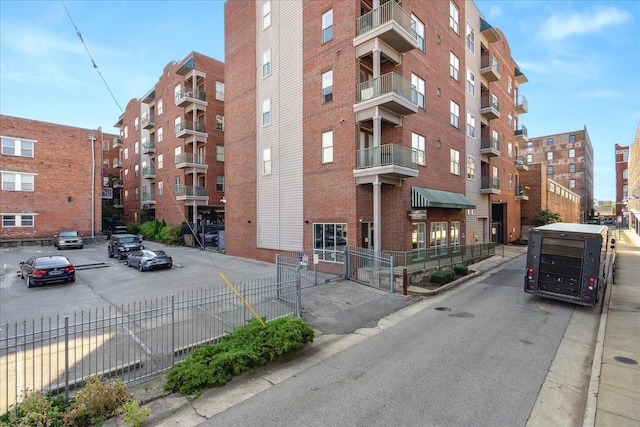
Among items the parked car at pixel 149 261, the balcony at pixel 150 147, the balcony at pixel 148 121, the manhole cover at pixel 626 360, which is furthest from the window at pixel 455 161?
the balcony at pixel 148 121

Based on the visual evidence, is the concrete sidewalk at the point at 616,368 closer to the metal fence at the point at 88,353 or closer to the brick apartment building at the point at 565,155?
the metal fence at the point at 88,353

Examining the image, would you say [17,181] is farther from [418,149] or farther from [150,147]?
[418,149]

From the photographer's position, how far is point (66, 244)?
98.9 feet

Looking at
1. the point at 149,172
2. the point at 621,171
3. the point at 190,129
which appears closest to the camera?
the point at 190,129

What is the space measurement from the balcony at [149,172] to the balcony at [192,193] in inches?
418

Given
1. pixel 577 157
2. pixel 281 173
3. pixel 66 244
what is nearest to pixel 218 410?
pixel 281 173

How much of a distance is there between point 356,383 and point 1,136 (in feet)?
134

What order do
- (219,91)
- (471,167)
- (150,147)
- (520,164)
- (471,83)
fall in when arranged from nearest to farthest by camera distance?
(471,167) < (471,83) < (219,91) < (520,164) < (150,147)

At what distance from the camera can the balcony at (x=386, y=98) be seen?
16438mm

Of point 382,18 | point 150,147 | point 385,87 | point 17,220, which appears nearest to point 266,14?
point 382,18

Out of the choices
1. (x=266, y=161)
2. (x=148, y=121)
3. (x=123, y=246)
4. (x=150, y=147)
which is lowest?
(x=123, y=246)

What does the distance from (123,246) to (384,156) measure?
19616mm

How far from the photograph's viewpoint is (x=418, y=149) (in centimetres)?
2014

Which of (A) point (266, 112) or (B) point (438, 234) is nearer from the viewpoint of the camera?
(B) point (438, 234)
